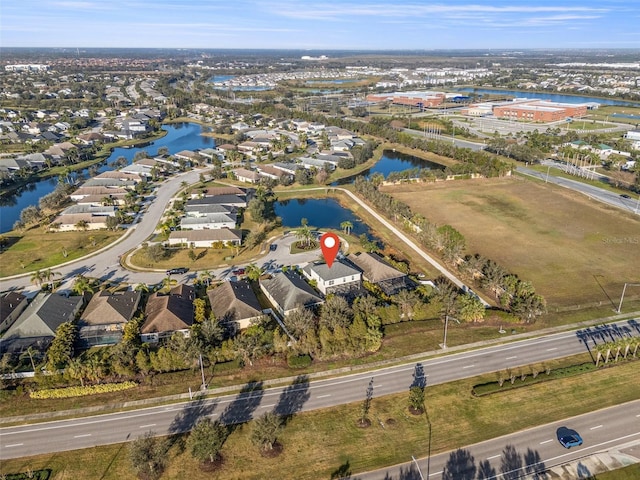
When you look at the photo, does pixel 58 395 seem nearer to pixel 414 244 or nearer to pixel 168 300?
pixel 168 300

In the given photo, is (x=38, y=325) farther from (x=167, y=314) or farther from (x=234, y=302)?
(x=234, y=302)

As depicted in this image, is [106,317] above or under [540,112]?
under

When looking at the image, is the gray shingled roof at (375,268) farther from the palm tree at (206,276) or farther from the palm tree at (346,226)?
the palm tree at (206,276)

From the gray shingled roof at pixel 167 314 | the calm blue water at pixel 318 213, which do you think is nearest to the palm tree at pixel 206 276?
the gray shingled roof at pixel 167 314

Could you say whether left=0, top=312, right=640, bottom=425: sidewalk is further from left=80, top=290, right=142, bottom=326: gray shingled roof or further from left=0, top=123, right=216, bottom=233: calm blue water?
left=0, top=123, right=216, bottom=233: calm blue water

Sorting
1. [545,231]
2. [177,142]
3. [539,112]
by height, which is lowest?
[545,231]

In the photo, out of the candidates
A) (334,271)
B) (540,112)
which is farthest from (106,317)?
(540,112)

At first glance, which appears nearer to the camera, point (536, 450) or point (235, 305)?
point (536, 450)

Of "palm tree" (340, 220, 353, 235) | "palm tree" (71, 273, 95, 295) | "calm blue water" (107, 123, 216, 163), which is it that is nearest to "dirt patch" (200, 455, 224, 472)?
"palm tree" (71, 273, 95, 295)
